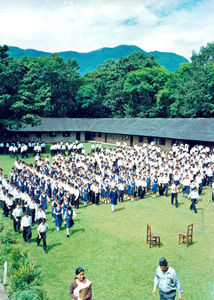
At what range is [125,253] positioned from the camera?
34.0 ft

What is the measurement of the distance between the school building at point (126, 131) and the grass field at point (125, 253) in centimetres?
1605

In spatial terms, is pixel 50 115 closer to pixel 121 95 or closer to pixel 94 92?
pixel 94 92

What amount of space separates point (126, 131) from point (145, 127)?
290 cm

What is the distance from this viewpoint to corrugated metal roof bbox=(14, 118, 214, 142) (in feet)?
97.3

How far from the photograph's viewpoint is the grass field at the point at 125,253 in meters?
8.35

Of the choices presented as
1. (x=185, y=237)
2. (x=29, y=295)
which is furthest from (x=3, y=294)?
(x=185, y=237)

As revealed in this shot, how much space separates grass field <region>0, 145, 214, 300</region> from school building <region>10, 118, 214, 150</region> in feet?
52.6

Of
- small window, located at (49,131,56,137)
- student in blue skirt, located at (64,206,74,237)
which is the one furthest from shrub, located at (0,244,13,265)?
small window, located at (49,131,56,137)

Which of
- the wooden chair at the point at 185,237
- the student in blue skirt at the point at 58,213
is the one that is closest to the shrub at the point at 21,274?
the student in blue skirt at the point at 58,213

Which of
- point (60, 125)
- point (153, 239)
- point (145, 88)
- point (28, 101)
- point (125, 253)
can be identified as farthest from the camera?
point (145, 88)

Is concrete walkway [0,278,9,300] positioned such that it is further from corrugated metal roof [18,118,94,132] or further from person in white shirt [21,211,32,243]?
corrugated metal roof [18,118,94,132]

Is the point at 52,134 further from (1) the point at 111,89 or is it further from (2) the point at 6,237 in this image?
(2) the point at 6,237

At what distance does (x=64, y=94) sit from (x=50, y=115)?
503 cm

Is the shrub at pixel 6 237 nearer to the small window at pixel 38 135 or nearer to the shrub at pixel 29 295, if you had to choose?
the shrub at pixel 29 295
